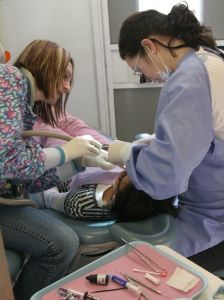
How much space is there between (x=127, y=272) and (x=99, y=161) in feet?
2.48

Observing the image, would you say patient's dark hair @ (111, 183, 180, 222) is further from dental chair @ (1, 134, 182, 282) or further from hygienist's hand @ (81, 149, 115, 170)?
hygienist's hand @ (81, 149, 115, 170)

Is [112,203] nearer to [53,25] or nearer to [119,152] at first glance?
[119,152]

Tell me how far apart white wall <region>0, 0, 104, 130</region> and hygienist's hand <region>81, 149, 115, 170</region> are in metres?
1.36

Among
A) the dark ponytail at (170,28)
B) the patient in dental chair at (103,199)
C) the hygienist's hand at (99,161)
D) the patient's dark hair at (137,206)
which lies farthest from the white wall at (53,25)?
the patient's dark hair at (137,206)

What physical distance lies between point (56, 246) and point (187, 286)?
617 millimetres

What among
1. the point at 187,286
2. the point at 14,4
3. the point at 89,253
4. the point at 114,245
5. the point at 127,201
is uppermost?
the point at 14,4

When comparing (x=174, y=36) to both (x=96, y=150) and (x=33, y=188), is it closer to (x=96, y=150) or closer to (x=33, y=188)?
(x=96, y=150)

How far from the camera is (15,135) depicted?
1.17 metres

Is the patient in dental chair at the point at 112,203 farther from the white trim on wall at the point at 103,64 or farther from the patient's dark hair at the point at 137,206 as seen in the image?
the white trim on wall at the point at 103,64

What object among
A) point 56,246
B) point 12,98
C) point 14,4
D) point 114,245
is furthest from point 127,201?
point 14,4

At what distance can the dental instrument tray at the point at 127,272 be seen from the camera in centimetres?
78

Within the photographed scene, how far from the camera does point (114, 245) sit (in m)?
1.42

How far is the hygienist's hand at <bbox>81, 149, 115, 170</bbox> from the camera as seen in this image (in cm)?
154

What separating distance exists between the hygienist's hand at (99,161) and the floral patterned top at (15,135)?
0.99ft
